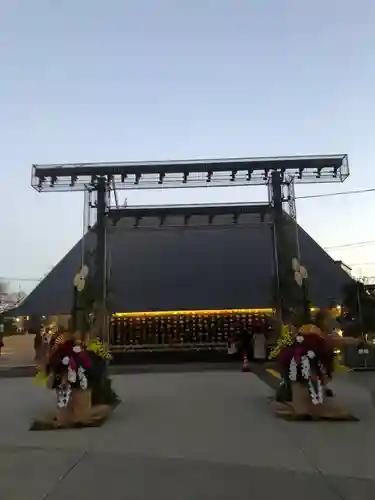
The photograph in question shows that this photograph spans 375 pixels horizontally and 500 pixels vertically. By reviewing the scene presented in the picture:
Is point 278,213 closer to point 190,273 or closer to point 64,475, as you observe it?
point 190,273

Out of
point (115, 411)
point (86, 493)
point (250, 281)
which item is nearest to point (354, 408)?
point (115, 411)

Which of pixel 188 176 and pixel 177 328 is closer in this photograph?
pixel 188 176

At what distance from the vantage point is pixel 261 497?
14.2ft

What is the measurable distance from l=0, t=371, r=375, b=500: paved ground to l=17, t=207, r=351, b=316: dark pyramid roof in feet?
50.2

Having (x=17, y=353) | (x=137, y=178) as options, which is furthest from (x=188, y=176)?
(x=17, y=353)

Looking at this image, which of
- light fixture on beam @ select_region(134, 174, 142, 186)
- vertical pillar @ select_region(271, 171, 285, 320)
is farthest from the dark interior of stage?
light fixture on beam @ select_region(134, 174, 142, 186)

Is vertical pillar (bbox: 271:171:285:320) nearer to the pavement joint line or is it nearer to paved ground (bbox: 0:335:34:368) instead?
the pavement joint line

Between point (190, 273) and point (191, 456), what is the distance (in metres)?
20.8

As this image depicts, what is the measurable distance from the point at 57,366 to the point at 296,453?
4.21 meters

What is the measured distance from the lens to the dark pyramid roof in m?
25.5

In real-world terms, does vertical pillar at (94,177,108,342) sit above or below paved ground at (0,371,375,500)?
above

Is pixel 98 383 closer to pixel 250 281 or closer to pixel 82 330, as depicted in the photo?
pixel 82 330

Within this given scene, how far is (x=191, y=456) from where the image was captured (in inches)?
232

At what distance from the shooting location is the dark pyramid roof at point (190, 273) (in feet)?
83.6
